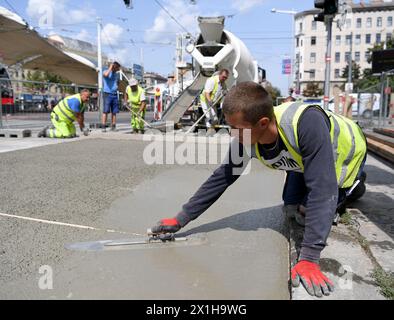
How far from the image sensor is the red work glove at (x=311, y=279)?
6.23ft

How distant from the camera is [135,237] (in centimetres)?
293

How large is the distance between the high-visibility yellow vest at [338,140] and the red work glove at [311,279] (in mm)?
630

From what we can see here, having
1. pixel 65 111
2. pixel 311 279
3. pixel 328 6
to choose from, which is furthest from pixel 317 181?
pixel 65 111

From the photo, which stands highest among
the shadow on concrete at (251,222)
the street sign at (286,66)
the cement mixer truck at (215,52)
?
the street sign at (286,66)

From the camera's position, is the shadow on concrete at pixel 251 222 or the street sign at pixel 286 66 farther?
the street sign at pixel 286 66

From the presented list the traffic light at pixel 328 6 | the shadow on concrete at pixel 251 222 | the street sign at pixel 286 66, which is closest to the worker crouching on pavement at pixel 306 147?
the shadow on concrete at pixel 251 222

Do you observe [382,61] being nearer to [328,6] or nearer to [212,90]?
[212,90]

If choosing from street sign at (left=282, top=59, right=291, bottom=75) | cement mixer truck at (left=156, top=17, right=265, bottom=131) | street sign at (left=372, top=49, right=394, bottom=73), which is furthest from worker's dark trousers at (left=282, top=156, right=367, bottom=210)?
street sign at (left=282, top=59, right=291, bottom=75)

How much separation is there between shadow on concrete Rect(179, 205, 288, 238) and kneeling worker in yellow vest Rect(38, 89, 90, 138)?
6.80m

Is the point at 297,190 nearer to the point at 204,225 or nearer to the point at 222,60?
the point at 204,225

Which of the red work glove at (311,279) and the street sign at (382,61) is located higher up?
the street sign at (382,61)

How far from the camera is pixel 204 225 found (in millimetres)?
3238

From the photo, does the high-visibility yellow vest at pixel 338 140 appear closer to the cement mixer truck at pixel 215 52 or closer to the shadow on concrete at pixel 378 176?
the shadow on concrete at pixel 378 176
